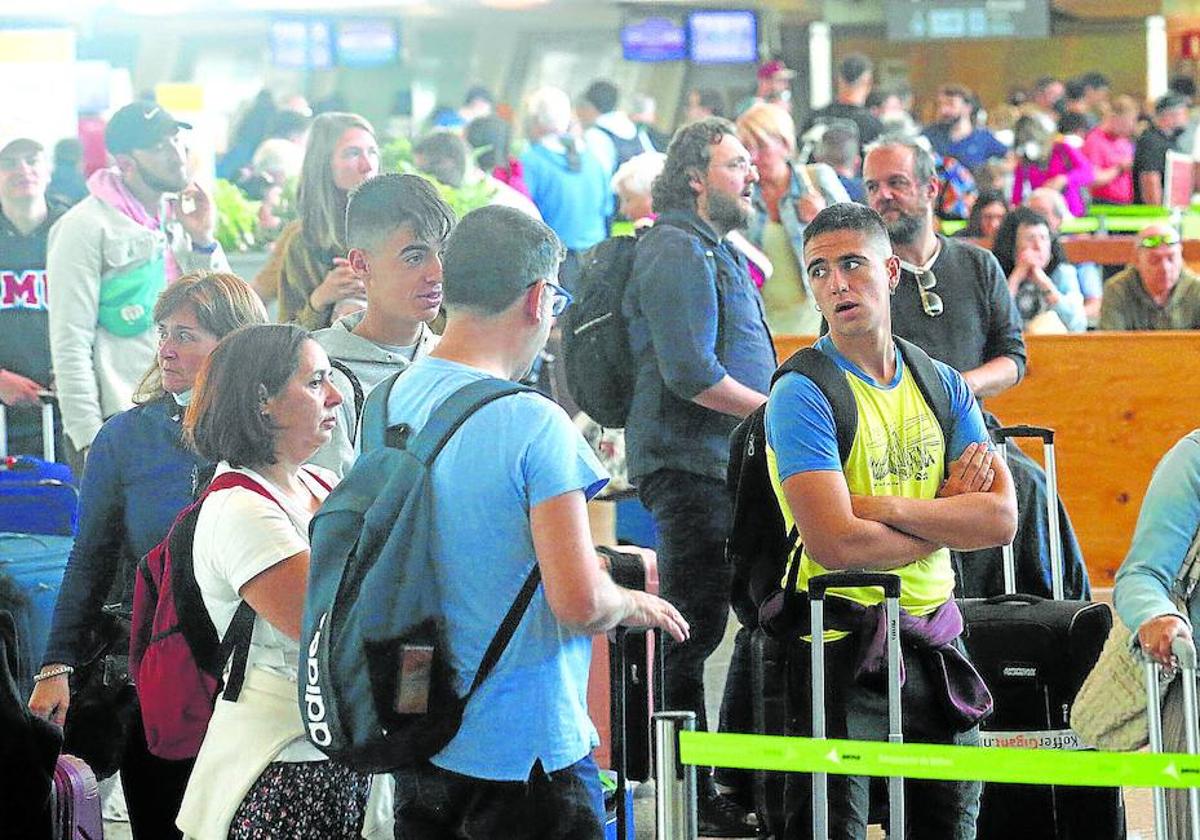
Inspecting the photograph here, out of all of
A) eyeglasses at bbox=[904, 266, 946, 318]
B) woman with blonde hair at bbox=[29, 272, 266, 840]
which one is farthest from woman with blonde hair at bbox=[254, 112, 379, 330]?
eyeglasses at bbox=[904, 266, 946, 318]

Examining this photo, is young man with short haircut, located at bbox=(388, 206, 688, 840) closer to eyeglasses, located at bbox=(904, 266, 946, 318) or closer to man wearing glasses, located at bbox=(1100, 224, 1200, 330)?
eyeglasses, located at bbox=(904, 266, 946, 318)

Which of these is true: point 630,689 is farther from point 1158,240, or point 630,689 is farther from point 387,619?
point 1158,240

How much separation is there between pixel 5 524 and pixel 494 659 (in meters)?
2.81

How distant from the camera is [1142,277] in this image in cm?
918

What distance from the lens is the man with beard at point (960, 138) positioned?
16.5 m

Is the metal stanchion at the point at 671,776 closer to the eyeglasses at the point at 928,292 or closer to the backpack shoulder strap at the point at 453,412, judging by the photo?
the backpack shoulder strap at the point at 453,412

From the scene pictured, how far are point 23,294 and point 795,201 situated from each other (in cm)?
280

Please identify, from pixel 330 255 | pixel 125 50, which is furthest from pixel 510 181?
pixel 125 50

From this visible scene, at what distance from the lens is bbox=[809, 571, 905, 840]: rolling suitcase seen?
3395 mm

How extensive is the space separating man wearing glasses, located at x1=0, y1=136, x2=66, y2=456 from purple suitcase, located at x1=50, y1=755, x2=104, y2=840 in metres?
2.69

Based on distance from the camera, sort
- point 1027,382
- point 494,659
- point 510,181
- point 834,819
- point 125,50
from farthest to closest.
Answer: point 125,50 < point 510,181 < point 1027,382 < point 834,819 < point 494,659

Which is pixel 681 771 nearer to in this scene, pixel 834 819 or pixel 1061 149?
pixel 834 819

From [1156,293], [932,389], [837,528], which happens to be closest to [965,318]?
[932,389]

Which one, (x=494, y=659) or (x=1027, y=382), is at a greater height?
(x=1027, y=382)
